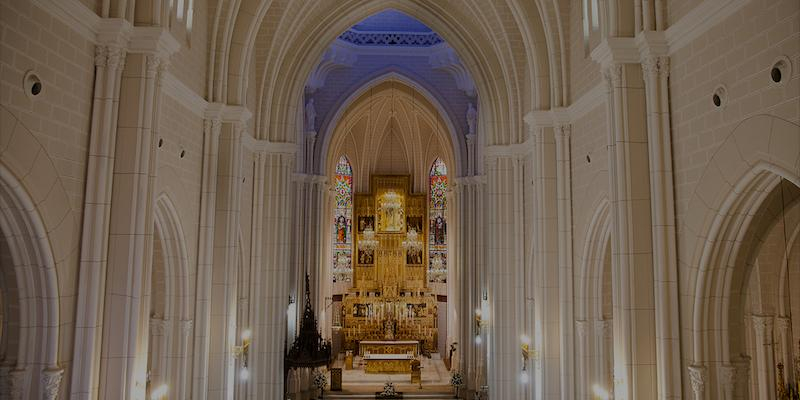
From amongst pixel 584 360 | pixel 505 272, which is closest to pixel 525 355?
pixel 505 272

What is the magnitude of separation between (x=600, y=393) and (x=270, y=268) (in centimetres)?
1022

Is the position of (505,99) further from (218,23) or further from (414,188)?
(414,188)

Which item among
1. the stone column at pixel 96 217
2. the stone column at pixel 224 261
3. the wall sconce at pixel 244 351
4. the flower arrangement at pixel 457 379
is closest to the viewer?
the stone column at pixel 96 217

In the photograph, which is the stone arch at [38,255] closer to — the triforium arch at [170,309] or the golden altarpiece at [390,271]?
the triforium arch at [170,309]

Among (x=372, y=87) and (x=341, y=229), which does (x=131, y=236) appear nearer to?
(x=372, y=87)

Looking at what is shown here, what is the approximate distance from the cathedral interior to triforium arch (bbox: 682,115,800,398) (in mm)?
30

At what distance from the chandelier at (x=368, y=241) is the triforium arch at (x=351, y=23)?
14912 mm

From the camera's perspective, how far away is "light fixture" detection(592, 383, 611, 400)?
12.3m

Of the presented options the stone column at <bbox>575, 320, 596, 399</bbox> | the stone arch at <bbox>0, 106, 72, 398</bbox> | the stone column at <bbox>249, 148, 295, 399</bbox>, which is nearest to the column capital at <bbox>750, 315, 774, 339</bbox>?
the stone column at <bbox>575, 320, 596, 399</bbox>

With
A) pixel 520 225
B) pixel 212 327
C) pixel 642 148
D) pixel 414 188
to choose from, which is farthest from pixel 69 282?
pixel 414 188

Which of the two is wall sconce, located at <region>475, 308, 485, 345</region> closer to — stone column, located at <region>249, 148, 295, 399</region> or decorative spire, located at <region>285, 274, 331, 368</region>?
decorative spire, located at <region>285, 274, 331, 368</region>

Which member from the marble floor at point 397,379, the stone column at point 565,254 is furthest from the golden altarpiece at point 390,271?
the stone column at point 565,254

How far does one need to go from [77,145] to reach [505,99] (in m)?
13.1

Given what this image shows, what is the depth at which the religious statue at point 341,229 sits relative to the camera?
116 feet
